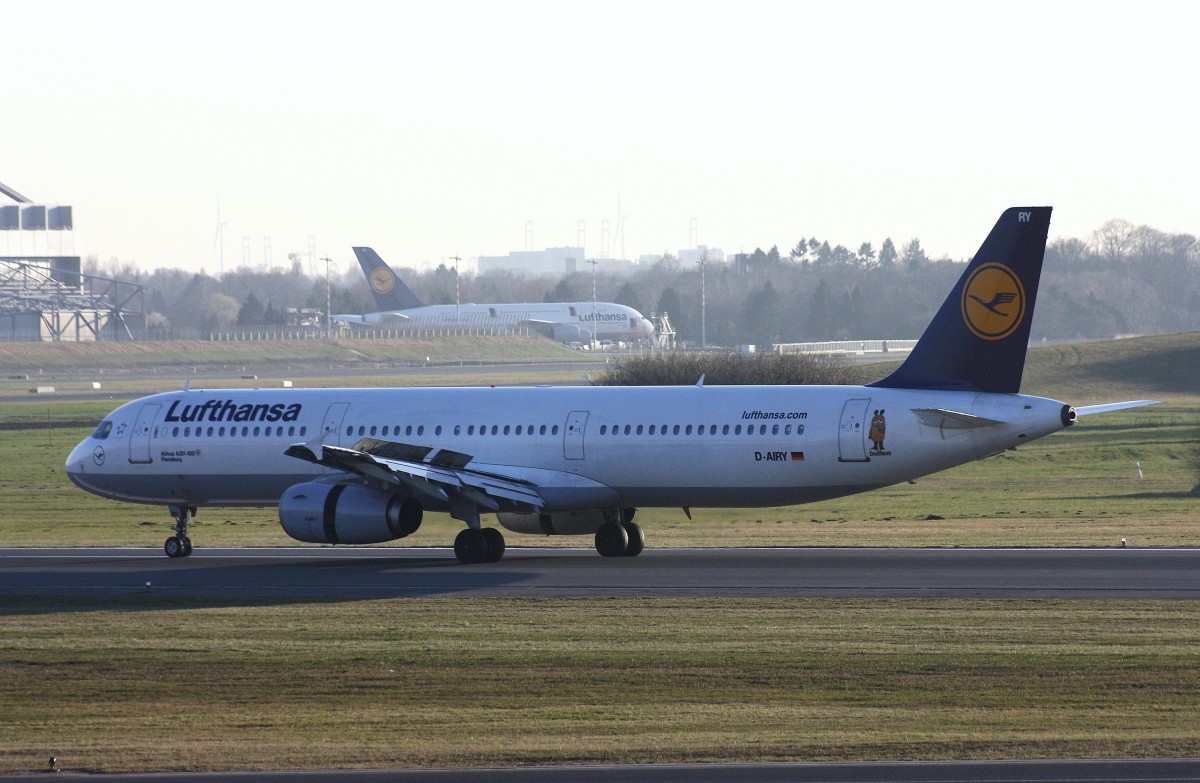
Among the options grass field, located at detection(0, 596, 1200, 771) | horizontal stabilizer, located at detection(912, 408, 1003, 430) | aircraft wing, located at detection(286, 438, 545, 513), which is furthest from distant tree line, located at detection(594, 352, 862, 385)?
grass field, located at detection(0, 596, 1200, 771)

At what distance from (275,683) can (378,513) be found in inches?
451

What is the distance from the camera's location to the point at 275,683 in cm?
1820

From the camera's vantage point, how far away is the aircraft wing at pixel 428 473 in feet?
95.2

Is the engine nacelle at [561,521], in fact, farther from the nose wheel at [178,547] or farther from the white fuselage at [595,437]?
the nose wheel at [178,547]

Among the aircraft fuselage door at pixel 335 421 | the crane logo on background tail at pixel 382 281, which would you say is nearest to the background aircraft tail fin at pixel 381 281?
the crane logo on background tail at pixel 382 281

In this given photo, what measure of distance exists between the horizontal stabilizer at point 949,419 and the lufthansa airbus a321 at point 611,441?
3cm

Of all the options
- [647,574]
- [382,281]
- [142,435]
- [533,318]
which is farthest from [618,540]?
[382,281]

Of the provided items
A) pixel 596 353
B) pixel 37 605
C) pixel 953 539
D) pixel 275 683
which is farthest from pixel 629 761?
pixel 596 353

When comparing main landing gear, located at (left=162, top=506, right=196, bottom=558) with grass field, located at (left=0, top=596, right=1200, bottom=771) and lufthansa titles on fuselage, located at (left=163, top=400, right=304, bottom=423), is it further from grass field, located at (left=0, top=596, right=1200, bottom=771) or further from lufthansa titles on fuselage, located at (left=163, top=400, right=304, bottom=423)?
grass field, located at (left=0, top=596, right=1200, bottom=771)

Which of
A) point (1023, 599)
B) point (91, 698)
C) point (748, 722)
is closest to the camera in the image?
point (748, 722)

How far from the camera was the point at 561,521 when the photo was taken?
32.0 metres

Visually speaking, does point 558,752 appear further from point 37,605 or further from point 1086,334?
Result: point 1086,334

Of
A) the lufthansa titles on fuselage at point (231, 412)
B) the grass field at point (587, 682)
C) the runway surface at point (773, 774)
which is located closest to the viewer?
the runway surface at point (773, 774)

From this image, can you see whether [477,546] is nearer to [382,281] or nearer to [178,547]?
[178,547]
